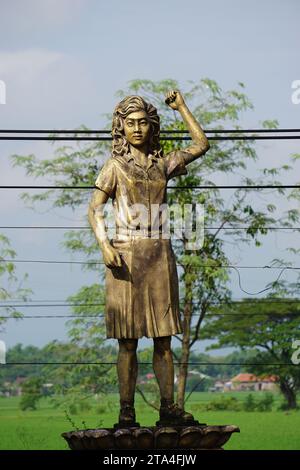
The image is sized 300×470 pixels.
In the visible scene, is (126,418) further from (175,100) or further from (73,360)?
(73,360)

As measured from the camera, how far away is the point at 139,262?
9.44 meters

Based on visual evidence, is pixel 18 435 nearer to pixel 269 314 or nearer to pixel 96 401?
pixel 96 401

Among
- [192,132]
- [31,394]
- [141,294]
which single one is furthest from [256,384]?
[141,294]

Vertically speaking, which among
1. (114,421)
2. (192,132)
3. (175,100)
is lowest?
(114,421)

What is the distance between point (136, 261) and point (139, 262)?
0.08 feet

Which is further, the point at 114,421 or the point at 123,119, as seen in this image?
the point at 114,421

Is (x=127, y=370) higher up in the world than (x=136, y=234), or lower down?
lower down

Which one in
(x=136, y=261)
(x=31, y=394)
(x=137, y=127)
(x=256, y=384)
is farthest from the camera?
(x=256, y=384)

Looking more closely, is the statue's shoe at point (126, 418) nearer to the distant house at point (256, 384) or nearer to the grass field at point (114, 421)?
the grass field at point (114, 421)

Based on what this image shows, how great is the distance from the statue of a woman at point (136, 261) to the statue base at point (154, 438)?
1.02ft

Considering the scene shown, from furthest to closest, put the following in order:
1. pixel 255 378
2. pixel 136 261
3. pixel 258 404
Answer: pixel 255 378 → pixel 258 404 → pixel 136 261
